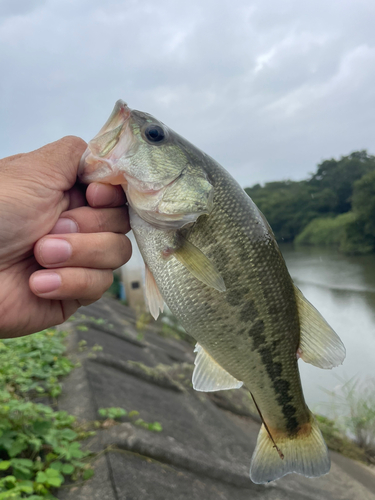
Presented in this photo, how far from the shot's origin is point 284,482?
4.01 meters

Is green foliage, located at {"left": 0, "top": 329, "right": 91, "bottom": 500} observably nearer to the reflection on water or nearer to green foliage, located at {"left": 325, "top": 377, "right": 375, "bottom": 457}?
green foliage, located at {"left": 325, "top": 377, "right": 375, "bottom": 457}

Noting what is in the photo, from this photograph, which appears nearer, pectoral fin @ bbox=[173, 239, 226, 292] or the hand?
pectoral fin @ bbox=[173, 239, 226, 292]

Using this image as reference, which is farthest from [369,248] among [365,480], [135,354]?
[135,354]

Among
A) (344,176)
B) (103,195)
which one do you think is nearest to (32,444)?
(103,195)

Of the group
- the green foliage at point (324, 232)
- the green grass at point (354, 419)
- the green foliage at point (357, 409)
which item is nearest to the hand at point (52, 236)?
the green grass at point (354, 419)

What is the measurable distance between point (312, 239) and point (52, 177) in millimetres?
12950

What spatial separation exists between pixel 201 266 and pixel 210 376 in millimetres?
666

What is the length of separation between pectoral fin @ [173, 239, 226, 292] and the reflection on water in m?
9.00

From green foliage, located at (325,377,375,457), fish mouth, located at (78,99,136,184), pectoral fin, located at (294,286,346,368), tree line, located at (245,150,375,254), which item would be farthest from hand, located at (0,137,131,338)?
tree line, located at (245,150,375,254)

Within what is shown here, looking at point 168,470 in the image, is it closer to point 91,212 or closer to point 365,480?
point 91,212

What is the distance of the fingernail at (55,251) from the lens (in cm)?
170

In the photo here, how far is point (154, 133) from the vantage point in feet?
5.57

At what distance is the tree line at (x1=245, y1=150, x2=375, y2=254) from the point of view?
40.0 ft

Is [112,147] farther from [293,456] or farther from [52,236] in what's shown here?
[293,456]
